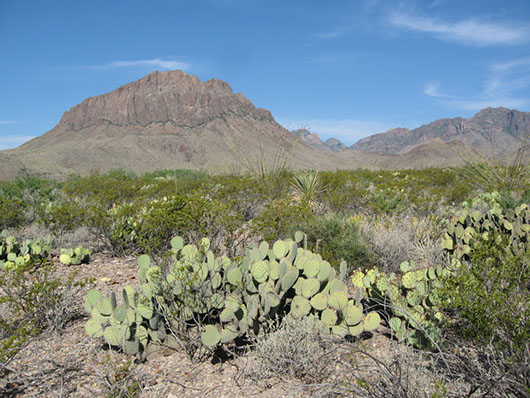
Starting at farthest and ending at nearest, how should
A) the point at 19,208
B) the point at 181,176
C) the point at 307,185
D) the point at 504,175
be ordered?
the point at 181,176 < the point at 504,175 < the point at 307,185 < the point at 19,208

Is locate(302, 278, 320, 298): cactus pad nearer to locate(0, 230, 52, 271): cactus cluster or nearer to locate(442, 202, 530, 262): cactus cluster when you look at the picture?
locate(442, 202, 530, 262): cactus cluster

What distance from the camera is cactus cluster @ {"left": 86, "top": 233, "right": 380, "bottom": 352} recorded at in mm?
2988

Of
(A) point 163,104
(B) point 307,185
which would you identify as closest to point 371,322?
(B) point 307,185

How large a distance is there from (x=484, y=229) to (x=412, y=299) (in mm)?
2259

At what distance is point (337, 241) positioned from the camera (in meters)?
5.00

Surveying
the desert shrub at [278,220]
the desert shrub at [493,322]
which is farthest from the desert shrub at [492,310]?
the desert shrub at [278,220]

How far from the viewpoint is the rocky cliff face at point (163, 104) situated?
288 ft

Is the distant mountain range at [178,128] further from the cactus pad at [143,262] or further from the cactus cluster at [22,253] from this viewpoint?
the cactus pad at [143,262]

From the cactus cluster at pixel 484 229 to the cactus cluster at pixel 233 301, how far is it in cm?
209

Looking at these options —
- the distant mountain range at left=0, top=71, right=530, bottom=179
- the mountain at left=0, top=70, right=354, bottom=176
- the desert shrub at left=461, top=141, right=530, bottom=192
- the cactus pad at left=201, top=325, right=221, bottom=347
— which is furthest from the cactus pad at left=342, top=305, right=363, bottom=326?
the mountain at left=0, top=70, right=354, bottom=176

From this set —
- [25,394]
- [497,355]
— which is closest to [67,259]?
[25,394]

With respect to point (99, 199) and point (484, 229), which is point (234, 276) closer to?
point (484, 229)

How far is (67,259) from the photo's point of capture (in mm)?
5172

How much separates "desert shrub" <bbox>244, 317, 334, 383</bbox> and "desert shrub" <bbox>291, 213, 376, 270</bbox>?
1.82 metres
